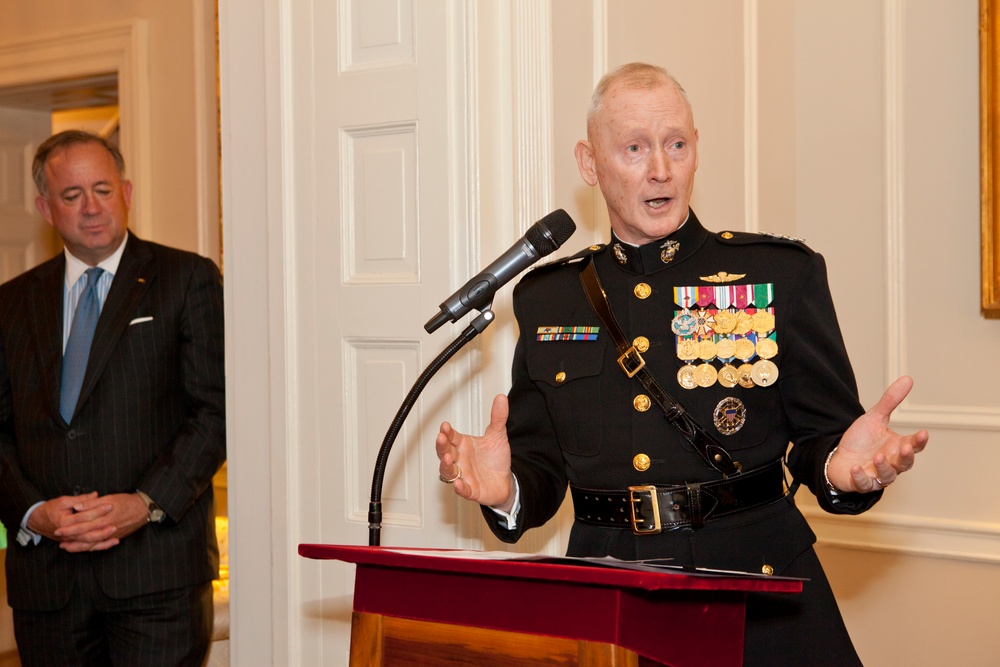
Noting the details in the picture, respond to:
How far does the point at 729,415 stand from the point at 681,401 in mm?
86

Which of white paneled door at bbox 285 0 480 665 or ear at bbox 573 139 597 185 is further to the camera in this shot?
white paneled door at bbox 285 0 480 665

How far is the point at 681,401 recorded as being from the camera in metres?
1.87

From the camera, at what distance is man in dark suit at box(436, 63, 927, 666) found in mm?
1804

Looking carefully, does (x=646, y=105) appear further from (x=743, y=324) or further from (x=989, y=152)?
(x=989, y=152)

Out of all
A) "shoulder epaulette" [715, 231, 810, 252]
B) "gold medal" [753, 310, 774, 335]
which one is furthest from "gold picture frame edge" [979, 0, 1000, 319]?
"gold medal" [753, 310, 774, 335]

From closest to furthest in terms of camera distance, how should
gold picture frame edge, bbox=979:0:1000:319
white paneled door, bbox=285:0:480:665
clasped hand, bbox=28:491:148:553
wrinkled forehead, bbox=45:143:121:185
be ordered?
white paneled door, bbox=285:0:480:665
clasped hand, bbox=28:491:148:553
gold picture frame edge, bbox=979:0:1000:319
wrinkled forehead, bbox=45:143:121:185

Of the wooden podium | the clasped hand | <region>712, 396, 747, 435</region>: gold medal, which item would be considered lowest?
the clasped hand

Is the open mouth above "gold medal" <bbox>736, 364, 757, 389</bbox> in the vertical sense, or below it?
above

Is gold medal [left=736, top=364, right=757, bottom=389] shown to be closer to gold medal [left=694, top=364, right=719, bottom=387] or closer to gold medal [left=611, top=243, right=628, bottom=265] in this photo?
gold medal [left=694, top=364, right=719, bottom=387]

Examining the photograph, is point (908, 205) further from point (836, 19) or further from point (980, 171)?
point (836, 19)

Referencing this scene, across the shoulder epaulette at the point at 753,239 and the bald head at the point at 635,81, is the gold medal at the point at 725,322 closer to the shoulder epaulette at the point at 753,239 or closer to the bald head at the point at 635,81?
the shoulder epaulette at the point at 753,239

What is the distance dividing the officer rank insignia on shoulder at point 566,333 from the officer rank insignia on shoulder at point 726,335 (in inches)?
5.7

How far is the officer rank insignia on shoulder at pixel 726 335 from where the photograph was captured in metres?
1.85

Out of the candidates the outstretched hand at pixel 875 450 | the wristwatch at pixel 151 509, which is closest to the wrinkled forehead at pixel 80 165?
the wristwatch at pixel 151 509
